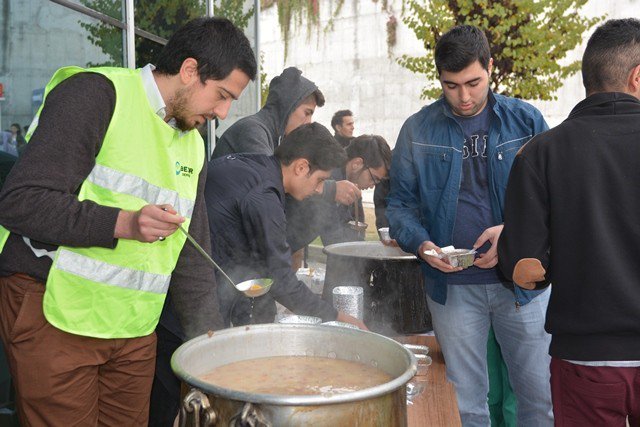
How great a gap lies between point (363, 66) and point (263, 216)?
12902 mm

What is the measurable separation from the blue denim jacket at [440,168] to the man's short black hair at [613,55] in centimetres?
65

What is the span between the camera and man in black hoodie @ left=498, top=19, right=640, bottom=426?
1993mm

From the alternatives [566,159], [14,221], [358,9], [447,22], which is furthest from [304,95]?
[358,9]

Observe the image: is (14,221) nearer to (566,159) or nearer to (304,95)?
(566,159)

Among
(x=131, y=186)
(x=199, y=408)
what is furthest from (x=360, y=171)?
(x=199, y=408)

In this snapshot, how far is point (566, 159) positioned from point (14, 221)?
1671mm

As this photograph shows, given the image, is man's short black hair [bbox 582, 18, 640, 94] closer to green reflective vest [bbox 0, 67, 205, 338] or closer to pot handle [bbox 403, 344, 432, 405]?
pot handle [bbox 403, 344, 432, 405]

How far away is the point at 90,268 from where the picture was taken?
1.88m

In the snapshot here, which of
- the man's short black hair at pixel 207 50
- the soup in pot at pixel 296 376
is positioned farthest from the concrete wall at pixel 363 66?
the soup in pot at pixel 296 376

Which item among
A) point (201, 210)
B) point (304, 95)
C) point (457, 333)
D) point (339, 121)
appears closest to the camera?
point (201, 210)

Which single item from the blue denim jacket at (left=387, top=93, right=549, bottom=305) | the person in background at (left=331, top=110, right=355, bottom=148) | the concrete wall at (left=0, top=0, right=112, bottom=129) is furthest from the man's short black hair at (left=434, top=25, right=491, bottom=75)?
the person in background at (left=331, top=110, right=355, bottom=148)

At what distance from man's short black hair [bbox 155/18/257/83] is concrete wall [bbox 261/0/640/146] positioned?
41.1ft

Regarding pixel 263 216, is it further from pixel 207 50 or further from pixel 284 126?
pixel 284 126

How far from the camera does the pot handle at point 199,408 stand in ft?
4.26
